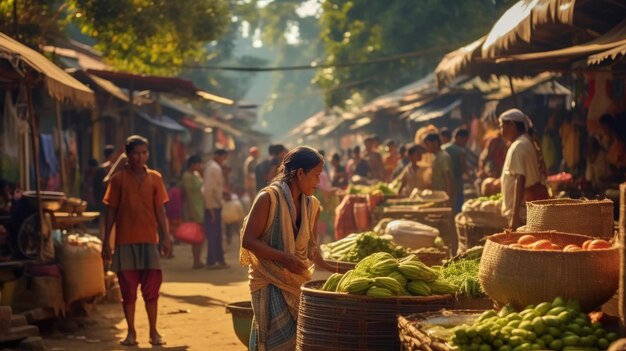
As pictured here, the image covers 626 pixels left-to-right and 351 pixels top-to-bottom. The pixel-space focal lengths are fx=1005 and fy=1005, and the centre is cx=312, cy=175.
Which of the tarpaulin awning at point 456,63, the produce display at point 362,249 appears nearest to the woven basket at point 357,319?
the produce display at point 362,249

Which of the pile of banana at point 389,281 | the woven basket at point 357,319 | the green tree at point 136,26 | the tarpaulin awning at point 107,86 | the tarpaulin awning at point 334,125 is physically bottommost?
the woven basket at point 357,319

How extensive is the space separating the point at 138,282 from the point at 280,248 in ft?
12.7

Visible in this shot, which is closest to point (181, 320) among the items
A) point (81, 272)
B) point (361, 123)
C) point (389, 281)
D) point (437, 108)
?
point (81, 272)

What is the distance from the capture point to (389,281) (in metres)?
5.28

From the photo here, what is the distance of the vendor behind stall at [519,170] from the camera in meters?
8.48

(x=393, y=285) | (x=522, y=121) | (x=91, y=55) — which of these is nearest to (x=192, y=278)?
(x=522, y=121)

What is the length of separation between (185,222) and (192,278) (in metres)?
A: 2.02

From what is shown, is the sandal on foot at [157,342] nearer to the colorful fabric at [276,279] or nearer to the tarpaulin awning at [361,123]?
the colorful fabric at [276,279]

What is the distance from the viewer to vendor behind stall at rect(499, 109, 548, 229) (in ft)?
27.8

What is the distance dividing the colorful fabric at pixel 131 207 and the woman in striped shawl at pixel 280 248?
354 cm

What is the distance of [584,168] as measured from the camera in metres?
12.9

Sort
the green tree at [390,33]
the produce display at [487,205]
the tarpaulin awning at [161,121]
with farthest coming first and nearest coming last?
the green tree at [390,33] < the tarpaulin awning at [161,121] < the produce display at [487,205]

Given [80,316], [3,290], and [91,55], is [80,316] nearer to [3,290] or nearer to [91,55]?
[3,290]

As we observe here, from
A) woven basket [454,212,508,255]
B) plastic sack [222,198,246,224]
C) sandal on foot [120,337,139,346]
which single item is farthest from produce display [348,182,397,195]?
sandal on foot [120,337,139,346]
